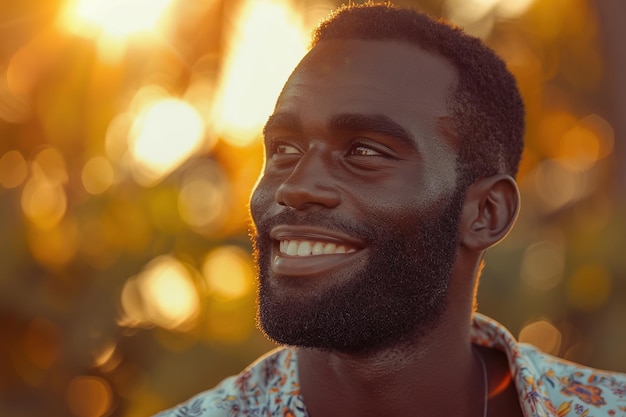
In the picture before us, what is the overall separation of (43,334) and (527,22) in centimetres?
784

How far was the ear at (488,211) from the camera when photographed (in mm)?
3984

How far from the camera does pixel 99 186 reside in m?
9.92

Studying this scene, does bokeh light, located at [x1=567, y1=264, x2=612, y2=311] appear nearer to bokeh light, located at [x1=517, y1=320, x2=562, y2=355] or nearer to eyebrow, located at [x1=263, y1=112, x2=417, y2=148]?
bokeh light, located at [x1=517, y1=320, x2=562, y2=355]

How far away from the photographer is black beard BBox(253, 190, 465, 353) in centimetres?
354

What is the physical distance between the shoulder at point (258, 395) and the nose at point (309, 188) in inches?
34.5

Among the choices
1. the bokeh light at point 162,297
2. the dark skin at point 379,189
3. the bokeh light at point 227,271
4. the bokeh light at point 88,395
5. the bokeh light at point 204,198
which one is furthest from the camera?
the bokeh light at point 204,198

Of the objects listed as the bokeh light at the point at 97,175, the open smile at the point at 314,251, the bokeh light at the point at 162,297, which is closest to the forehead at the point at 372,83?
the open smile at the point at 314,251

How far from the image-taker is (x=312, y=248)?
3590 millimetres

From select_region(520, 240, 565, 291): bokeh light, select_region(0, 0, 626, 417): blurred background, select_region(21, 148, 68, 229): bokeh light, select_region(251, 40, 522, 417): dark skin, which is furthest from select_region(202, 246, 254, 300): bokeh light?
select_region(251, 40, 522, 417): dark skin

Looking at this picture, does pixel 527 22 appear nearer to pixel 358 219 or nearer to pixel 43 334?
pixel 43 334

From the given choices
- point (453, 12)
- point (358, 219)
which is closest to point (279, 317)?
point (358, 219)

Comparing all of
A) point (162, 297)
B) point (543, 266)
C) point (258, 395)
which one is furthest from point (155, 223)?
point (258, 395)

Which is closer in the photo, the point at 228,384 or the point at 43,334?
the point at 228,384

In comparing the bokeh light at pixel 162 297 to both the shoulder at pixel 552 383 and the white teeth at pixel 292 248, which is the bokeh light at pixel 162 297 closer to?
the shoulder at pixel 552 383
